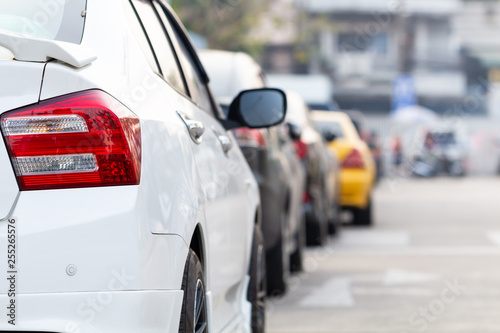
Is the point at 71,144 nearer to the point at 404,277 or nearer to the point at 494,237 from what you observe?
the point at 404,277

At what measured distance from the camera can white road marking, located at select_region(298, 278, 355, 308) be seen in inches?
310

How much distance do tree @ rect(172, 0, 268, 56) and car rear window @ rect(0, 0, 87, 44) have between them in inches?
953

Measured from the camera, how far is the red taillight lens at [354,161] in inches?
598

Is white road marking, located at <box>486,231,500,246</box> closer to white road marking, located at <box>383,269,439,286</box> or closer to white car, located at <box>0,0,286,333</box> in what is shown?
white road marking, located at <box>383,269,439,286</box>

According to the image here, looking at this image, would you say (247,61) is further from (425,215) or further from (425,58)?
(425,58)

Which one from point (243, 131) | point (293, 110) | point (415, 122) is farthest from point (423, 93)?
point (243, 131)

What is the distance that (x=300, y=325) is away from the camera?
22.9ft

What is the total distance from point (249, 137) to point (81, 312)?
15.1 feet

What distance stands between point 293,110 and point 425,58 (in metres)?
44.7

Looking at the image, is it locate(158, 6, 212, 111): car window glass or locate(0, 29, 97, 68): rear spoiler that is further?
locate(158, 6, 212, 111): car window glass

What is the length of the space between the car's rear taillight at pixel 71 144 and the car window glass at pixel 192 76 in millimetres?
1486

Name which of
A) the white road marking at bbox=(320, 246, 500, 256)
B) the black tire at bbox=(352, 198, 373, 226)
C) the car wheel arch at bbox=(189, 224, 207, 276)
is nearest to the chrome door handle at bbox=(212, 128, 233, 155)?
the car wheel arch at bbox=(189, 224, 207, 276)

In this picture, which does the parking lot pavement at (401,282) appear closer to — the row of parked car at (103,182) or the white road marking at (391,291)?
the white road marking at (391,291)

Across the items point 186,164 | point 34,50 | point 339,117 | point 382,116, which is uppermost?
point 34,50
